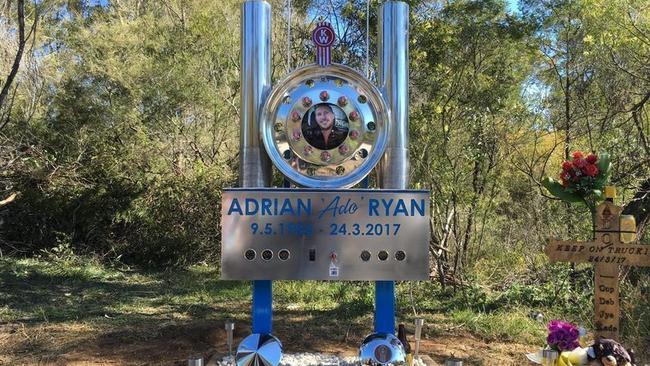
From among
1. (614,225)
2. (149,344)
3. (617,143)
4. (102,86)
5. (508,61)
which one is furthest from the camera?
(102,86)

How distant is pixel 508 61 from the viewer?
772 cm

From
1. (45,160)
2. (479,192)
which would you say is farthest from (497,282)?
(45,160)

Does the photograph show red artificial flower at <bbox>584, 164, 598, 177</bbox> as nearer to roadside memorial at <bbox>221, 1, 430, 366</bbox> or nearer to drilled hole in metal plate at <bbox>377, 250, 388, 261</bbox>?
roadside memorial at <bbox>221, 1, 430, 366</bbox>

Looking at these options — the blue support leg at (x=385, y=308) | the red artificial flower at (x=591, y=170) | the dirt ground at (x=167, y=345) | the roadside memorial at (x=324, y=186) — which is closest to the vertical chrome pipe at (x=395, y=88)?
the roadside memorial at (x=324, y=186)

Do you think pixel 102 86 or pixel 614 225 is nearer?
pixel 614 225

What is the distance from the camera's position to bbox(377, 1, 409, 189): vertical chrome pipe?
358cm

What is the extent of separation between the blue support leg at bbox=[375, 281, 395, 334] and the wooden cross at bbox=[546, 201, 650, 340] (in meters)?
1.04

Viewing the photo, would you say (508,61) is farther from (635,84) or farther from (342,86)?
(342,86)

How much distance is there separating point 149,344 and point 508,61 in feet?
19.1

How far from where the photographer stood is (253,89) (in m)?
3.57

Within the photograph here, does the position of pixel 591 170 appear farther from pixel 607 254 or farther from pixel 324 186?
pixel 324 186

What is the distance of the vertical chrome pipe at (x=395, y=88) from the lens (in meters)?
3.58

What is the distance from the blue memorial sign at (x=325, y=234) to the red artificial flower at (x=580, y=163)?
103cm

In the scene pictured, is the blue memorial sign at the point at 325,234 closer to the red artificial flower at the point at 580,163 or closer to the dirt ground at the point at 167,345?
the red artificial flower at the point at 580,163
